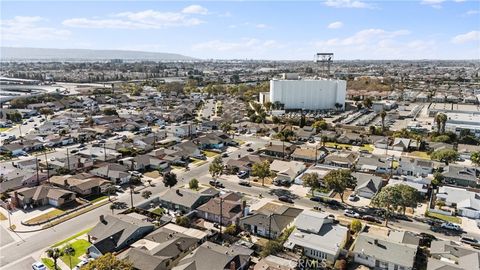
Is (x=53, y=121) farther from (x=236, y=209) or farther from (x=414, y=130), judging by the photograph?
(x=414, y=130)

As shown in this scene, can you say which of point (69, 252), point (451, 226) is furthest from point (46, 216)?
point (451, 226)

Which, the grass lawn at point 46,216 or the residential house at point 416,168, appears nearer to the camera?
the grass lawn at point 46,216

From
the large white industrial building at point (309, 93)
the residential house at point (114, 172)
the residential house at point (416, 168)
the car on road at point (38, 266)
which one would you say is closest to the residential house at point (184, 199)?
the residential house at point (114, 172)

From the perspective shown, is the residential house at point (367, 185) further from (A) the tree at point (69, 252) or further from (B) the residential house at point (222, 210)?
(A) the tree at point (69, 252)

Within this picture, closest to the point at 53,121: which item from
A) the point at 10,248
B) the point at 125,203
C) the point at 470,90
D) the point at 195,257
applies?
the point at 125,203

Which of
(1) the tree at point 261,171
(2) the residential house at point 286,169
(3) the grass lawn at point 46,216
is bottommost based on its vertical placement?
(3) the grass lawn at point 46,216

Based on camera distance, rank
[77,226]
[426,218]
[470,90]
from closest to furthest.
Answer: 1. [77,226]
2. [426,218]
3. [470,90]

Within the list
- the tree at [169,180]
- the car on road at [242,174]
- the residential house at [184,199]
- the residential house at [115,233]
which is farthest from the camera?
the car on road at [242,174]
